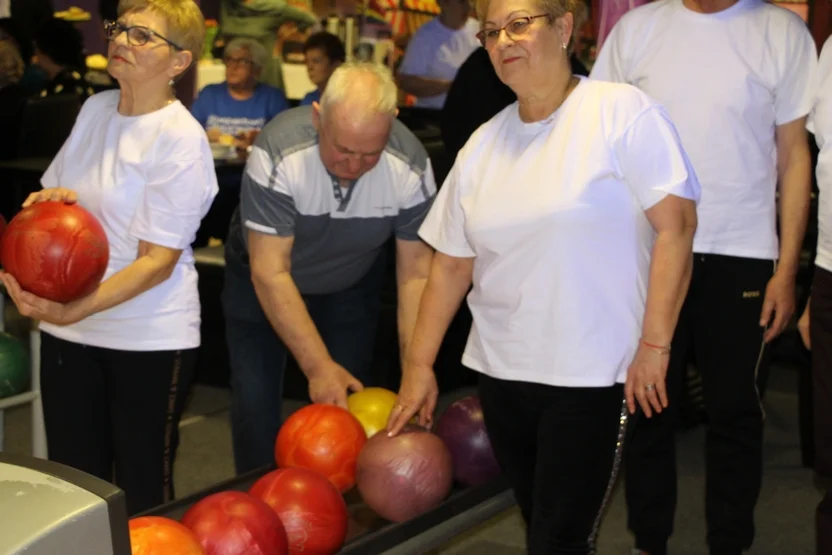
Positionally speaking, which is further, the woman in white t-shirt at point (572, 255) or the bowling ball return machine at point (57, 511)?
the woman in white t-shirt at point (572, 255)

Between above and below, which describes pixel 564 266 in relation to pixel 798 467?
above

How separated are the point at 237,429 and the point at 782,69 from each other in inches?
66.1

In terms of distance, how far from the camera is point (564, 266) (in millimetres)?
1975

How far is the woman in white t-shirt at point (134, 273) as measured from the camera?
2297 mm

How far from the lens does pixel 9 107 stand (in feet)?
18.9

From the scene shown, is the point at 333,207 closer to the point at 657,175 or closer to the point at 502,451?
the point at 502,451

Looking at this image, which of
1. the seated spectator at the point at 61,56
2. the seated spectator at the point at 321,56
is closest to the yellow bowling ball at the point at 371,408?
the seated spectator at the point at 321,56

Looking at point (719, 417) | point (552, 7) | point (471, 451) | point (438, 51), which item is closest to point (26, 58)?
point (438, 51)

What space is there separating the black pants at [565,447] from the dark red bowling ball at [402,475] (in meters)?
0.43

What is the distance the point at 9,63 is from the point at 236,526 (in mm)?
4542

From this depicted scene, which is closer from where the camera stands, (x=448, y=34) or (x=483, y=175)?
(x=483, y=175)

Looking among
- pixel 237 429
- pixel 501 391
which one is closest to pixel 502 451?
pixel 501 391

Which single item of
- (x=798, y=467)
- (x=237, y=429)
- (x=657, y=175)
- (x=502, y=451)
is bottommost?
(x=798, y=467)

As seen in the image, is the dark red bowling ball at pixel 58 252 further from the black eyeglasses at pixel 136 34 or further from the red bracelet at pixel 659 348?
the red bracelet at pixel 659 348
